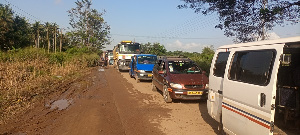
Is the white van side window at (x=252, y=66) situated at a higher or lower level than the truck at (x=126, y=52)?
lower

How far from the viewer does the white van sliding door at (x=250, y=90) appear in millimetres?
3424

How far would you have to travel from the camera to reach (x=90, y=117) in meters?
7.00

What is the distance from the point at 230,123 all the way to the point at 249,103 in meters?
0.78

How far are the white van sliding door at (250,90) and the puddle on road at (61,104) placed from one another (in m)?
5.79

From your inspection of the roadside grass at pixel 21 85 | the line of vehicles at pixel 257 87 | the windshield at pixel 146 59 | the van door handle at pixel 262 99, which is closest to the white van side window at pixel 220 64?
the line of vehicles at pixel 257 87

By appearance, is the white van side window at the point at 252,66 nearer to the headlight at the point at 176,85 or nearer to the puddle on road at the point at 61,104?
the headlight at the point at 176,85

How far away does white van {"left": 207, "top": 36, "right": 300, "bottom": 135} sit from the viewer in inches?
Answer: 134

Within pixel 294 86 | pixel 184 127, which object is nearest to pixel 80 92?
pixel 184 127

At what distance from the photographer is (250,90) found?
380 centimetres

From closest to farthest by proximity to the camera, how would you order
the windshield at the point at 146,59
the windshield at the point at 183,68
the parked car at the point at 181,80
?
the parked car at the point at 181,80 → the windshield at the point at 183,68 → the windshield at the point at 146,59

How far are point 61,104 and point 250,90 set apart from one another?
277 inches

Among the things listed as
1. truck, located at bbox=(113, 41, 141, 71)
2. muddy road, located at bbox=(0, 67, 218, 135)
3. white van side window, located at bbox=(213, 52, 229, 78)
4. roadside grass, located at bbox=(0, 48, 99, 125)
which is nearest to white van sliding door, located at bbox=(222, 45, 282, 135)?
white van side window, located at bbox=(213, 52, 229, 78)

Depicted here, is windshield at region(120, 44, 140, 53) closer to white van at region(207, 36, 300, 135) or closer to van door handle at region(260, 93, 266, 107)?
white van at region(207, 36, 300, 135)

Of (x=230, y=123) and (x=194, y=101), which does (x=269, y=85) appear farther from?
(x=194, y=101)
